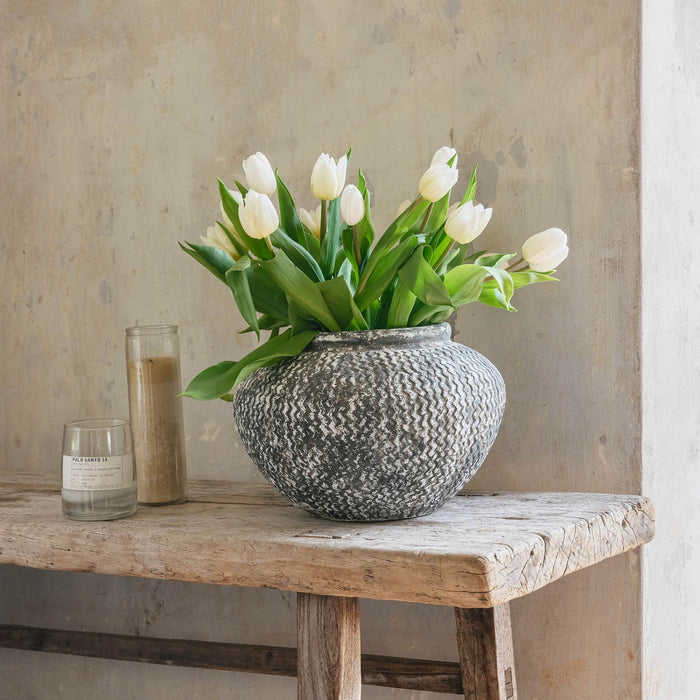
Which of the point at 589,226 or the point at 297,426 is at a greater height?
the point at 589,226

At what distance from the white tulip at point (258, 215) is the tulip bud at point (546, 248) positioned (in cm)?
24

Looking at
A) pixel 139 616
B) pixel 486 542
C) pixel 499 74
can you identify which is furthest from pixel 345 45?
pixel 139 616

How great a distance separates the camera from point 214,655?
43.0 inches

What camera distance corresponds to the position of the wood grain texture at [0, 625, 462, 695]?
0.96 meters

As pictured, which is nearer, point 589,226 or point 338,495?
point 338,495

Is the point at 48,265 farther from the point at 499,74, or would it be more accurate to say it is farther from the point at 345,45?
the point at 499,74

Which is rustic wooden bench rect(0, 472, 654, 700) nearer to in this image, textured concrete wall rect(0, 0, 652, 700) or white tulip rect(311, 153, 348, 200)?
textured concrete wall rect(0, 0, 652, 700)

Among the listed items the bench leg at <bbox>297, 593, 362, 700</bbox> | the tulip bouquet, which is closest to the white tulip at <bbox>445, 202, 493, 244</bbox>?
the tulip bouquet

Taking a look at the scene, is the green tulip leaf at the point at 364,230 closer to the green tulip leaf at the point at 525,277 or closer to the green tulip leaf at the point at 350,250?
the green tulip leaf at the point at 350,250

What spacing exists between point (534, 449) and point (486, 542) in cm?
31

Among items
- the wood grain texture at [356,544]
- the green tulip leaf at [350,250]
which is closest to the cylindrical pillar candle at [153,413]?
the wood grain texture at [356,544]

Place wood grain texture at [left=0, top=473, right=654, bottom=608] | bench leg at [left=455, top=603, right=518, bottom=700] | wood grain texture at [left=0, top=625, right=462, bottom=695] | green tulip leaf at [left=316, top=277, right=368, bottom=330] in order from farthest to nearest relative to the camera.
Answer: wood grain texture at [left=0, top=625, right=462, bottom=695]
bench leg at [left=455, top=603, right=518, bottom=700]
green tulip leaf at [left=316, top=277, right=368, bottom=330]
wood grain texture at [left=0, top=473, right=654, bottom=608]

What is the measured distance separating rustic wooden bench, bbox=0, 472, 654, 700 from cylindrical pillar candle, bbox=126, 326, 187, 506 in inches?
1.2

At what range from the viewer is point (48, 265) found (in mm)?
1236
